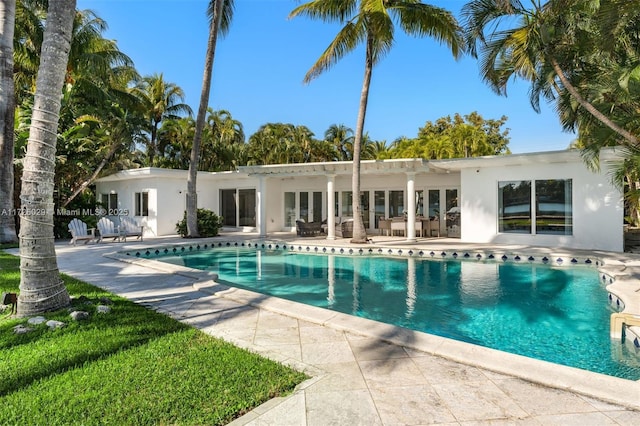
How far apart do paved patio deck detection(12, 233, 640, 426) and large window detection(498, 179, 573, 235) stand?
1123 centimetres

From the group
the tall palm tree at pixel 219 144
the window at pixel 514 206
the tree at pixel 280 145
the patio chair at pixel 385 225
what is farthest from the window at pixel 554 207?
the tall palm tree at pixel 219 144

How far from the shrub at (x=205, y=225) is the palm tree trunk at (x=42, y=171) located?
11850 millimetres

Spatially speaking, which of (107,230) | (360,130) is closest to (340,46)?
(360,130)

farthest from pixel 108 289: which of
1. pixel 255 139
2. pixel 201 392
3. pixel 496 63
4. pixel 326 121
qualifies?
pixel 326 121

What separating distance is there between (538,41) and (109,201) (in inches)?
835

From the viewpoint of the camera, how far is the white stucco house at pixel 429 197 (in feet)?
40.8

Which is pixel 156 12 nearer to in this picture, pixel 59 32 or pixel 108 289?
pixel 59 32

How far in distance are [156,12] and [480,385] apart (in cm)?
1502

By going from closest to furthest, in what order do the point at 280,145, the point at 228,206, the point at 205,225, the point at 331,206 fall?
the point at 331,206
the point at 205,225
the point at 228,206
the point at 280,145

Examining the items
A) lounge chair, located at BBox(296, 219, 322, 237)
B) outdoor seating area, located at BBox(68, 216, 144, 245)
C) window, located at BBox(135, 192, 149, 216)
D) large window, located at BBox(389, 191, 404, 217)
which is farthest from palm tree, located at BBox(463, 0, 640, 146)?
window, located at BBox(135, 192, 149, 216)

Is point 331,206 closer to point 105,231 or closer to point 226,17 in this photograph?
point 226,17

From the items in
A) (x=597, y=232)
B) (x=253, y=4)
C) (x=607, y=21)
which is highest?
(x=253, y=4)

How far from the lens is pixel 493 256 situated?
11633 mm

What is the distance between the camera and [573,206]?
12.6 m
